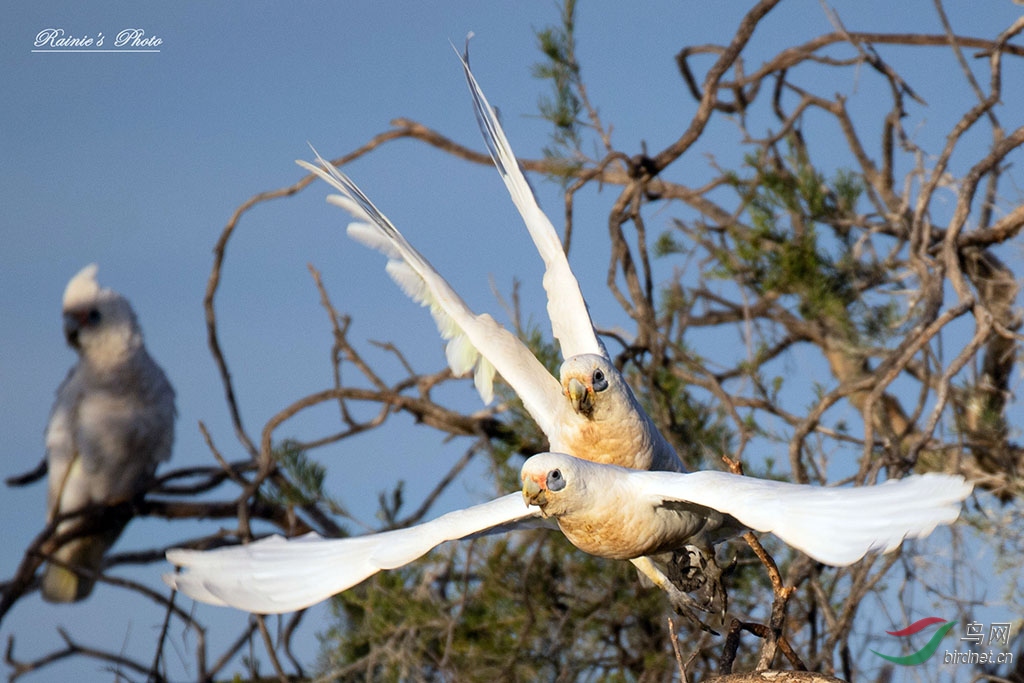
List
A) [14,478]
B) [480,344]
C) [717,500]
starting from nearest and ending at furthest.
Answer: [717,500]
[480,344]
[14,478]

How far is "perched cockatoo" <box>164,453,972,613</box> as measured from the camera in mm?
1305

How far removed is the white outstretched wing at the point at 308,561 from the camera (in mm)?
1664

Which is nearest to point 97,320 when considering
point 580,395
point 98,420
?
point 98,420

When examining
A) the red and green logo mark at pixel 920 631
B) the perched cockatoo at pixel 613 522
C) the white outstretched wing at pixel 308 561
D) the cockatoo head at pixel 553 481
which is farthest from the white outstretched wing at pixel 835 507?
the red and green logo mark at pixel 920 631

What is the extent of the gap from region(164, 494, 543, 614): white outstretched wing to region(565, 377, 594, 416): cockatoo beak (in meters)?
0.18

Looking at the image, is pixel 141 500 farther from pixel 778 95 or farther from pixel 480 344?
pixel 778 95

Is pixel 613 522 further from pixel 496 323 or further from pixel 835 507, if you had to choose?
pixel 496 323

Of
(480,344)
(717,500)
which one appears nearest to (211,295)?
(480,344)

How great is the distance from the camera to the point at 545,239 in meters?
2.18

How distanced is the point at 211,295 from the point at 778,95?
6.23ft

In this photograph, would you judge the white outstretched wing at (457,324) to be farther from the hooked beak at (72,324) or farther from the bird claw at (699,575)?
the hooked beak at (72,324)

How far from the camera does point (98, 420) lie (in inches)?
164

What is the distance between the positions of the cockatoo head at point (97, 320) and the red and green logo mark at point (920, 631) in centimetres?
301

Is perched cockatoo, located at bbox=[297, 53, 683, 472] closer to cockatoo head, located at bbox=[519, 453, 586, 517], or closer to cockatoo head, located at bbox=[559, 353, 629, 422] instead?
cockatoo head, located at bbox=[559, 353, 629, 422]
